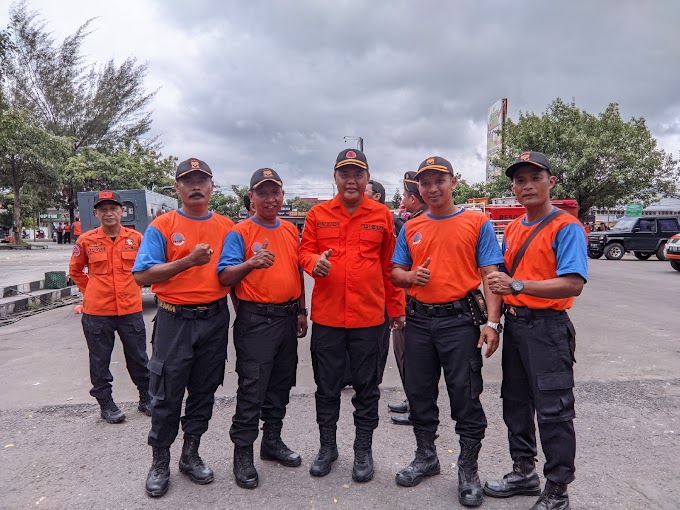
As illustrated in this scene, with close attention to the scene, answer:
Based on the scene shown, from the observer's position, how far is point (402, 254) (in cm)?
321

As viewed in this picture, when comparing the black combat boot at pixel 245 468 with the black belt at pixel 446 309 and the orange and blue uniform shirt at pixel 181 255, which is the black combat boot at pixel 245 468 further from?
the black belt at pixel 446 309

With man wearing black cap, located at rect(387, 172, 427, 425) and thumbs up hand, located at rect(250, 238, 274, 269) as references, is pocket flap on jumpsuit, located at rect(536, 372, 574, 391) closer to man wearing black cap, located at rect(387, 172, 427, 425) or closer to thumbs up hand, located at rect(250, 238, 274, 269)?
man wearing black cap, located at rect(387, 172, 427, 425)

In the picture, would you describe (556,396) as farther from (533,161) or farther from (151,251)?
(151,251)

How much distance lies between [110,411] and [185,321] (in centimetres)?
161

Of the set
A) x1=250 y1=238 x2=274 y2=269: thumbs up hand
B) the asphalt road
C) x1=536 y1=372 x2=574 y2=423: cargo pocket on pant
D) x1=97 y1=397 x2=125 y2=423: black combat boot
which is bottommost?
the asphalt road

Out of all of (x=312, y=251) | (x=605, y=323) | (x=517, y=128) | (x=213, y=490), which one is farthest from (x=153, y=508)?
(x=517, y=128)

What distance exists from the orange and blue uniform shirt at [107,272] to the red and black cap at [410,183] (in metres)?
2.58

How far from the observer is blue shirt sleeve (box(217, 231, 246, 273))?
316cm

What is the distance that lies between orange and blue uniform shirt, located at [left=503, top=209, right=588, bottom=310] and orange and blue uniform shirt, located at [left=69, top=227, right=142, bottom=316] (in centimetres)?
315

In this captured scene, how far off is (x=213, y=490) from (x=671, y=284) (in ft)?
42.5

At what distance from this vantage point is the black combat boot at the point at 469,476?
2770 mm

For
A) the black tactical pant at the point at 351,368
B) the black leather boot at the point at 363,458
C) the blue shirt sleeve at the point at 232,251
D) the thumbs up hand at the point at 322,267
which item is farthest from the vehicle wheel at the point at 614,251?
the blue shirt sleeve at the point at 232,251

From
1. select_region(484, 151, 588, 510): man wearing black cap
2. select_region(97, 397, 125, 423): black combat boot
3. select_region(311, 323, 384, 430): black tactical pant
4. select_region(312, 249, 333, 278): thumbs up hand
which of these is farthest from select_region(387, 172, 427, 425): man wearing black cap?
select_region(97, 397, 125, 423): black combat boot

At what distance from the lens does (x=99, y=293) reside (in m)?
4.20
